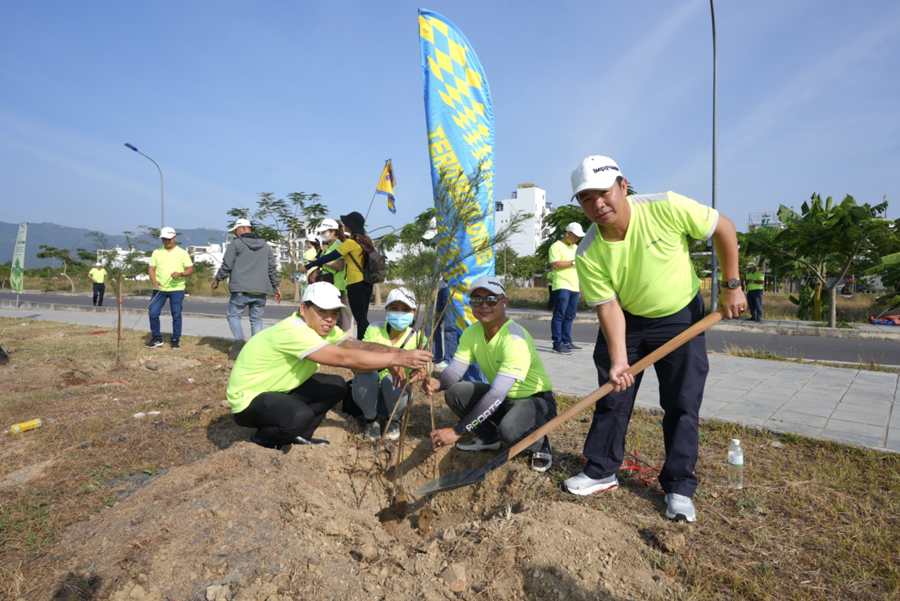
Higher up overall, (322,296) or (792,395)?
(322,296)

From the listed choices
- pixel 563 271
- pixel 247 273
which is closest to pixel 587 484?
pixel 563 271

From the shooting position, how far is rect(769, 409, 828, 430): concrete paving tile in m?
3.97

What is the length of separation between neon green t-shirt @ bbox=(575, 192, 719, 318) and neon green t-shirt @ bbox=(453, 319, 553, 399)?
678 millimetres

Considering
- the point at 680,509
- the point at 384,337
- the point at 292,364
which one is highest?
the point at 384,337

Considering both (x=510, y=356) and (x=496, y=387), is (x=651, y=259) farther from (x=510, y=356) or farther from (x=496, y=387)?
(x=496, y=387)

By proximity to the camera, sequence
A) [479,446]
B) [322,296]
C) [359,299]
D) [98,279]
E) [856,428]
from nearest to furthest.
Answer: [322,296], [479,446], [856,428], [359,299], [98,279]

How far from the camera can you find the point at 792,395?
4.93 metres

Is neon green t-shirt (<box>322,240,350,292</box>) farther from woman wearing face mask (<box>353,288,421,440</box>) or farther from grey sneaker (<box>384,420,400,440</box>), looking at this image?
grey sneaker (<box>384,420,400,440</box>)

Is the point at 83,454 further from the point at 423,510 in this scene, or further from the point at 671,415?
the point at 671,415

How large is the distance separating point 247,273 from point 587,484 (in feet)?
18.4

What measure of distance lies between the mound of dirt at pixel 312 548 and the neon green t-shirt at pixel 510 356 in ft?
2.13

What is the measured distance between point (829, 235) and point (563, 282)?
857 cm

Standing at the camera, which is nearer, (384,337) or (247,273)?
(384,337)

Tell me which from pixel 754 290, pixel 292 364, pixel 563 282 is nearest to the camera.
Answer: pixel 292 364
